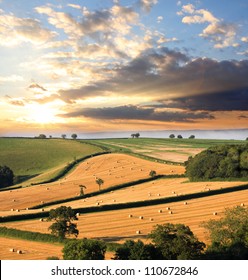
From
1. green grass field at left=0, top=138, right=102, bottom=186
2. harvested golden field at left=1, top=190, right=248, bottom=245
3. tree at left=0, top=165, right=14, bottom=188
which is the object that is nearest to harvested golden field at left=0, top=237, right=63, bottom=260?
harvested golden field at left=1, top=190, right=248, bottom=245

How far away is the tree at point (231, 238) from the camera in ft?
112

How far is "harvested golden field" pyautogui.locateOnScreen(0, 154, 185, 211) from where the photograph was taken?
8750cm

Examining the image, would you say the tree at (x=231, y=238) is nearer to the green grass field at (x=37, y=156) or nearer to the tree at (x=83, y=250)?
the tree at (x=83, y=250)

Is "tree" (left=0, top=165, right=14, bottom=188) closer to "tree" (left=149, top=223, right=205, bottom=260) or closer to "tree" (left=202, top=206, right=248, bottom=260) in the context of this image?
"tree" (left=202, top=206, right=248, bottom=260)

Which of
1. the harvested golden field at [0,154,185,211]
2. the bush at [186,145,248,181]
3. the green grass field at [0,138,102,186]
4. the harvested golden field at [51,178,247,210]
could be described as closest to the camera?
the harvested golden field at [51,178,247,210]

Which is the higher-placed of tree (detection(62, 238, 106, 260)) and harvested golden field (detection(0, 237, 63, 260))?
tree (detection(62, 238, 106, 260))

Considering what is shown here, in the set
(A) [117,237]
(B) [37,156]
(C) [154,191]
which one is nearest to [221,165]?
(C) [154,191]

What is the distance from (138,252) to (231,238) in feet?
39.5

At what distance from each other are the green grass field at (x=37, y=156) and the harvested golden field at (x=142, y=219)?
6607 centimetres

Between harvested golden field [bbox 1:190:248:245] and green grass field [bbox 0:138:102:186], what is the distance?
66.1 meters

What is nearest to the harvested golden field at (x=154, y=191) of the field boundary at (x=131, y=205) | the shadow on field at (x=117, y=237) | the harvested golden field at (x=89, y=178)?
the field boundary at (x=131, y=205)

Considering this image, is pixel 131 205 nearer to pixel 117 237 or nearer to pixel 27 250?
pixel 117 237
